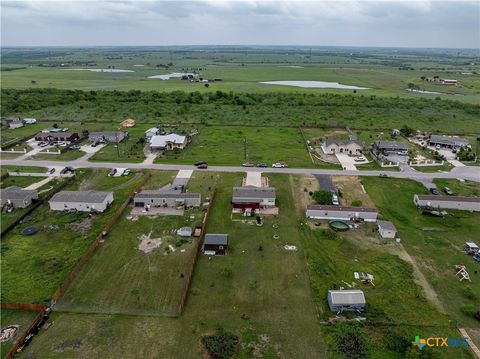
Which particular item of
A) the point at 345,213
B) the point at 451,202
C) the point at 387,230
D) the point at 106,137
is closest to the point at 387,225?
the point at 387,230

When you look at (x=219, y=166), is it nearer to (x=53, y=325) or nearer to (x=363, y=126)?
(x=53, y=325)

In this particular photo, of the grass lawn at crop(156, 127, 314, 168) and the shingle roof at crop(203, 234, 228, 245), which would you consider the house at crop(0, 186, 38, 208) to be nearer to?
the grass lawn at crop(156, 127, 314, 168)

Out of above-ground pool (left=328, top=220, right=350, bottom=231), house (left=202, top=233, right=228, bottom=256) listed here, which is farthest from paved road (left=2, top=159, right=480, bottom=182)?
house (left=202, top=233, right=228, bottom=256)

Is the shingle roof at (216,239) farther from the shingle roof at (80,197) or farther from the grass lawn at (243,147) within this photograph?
the grass lawn at (243,147)

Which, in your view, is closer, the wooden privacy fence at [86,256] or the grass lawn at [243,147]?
the wooden privacy fence at [86,256]

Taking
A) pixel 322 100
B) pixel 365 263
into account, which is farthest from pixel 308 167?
pixel 322 100

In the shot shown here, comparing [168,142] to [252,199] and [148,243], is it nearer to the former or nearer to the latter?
[252,199]

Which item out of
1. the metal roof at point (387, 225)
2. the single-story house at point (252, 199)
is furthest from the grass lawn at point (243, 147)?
the metal roof at point (387, 225)

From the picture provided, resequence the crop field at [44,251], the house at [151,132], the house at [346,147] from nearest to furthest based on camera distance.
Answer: the crop field at [44,251]
the house at [346,147]
the house at [151,132]
